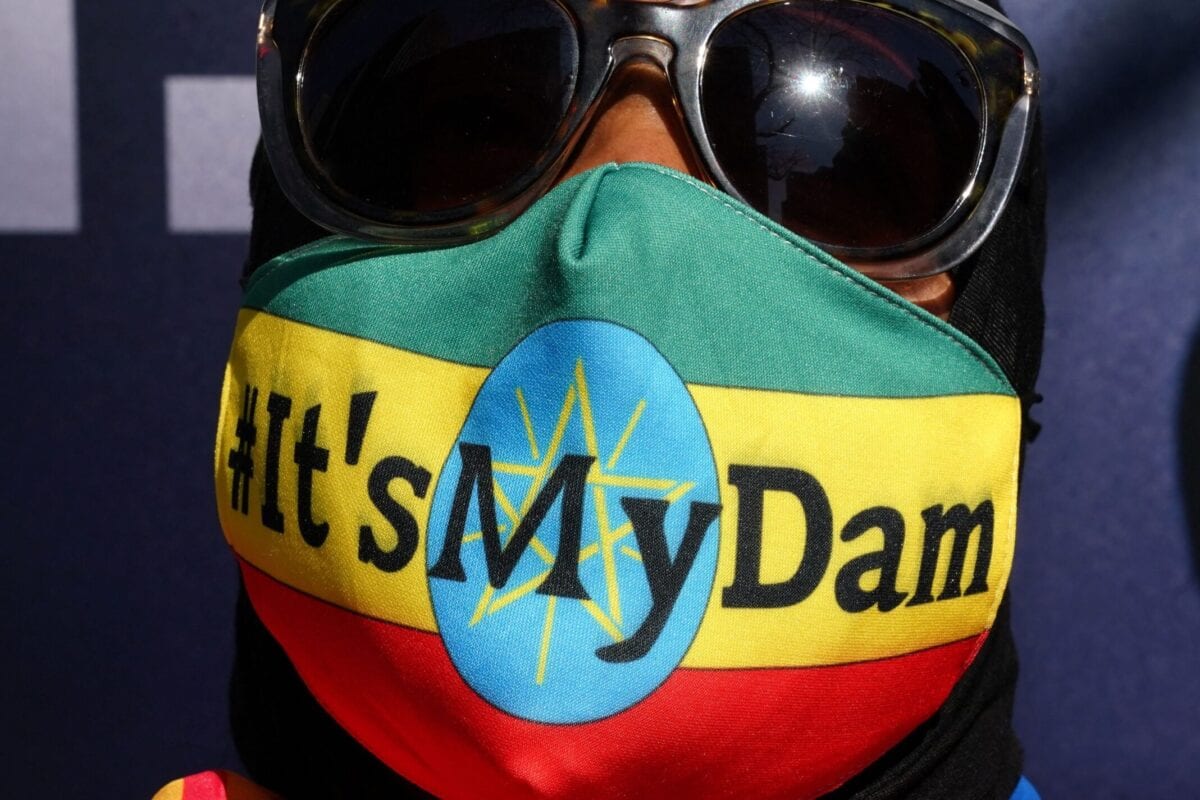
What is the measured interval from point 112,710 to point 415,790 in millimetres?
605

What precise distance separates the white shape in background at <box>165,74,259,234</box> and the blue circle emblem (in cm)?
71

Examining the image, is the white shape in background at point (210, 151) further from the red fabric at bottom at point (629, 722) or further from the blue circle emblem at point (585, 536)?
the blue circle emblem at point (585, 536)

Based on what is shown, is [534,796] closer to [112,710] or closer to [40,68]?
[112,710]

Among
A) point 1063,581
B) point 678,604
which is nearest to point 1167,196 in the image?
point 1063,581

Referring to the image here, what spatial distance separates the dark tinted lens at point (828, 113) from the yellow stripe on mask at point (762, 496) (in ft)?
0.42

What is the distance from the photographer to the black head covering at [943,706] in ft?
2.66

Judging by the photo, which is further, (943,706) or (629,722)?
(943,706)

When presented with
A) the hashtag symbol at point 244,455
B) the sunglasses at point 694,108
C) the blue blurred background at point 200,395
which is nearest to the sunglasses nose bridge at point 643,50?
the sunglasses at point 694,108

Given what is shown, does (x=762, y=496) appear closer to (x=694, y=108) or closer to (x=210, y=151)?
(x=694, y=108)

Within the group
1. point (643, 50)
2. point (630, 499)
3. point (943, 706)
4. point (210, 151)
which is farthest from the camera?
point (210, 151)

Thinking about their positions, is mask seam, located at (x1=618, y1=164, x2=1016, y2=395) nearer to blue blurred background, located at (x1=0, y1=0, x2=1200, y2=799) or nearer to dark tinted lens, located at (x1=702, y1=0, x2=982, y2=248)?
dark tinted lens, located at (x1=702, y1=0, x2=982, y2=248)

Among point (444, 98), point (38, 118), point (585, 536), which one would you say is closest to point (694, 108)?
point (444, 98)

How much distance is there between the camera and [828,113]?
721 mm

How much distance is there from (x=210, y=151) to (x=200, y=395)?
241mm
